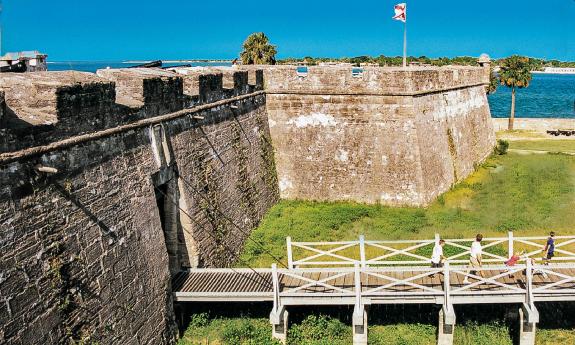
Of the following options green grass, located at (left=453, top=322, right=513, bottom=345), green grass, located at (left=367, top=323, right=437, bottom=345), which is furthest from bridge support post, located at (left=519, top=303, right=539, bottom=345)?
green grass, located at (left=367, top=323, right=437, bottom=345)

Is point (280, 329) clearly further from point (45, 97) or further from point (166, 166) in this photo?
point (45, 97)

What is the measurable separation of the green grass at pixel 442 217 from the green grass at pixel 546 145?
10.3 m

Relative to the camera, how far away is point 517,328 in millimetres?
10508

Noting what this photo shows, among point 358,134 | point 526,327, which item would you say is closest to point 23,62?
point 358,134

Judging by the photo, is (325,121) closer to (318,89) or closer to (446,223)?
(318,89)

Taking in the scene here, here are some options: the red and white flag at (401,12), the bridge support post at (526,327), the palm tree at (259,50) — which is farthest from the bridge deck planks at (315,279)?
the palm tree at (259,50)

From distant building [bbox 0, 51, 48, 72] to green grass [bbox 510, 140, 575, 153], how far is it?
2504cm

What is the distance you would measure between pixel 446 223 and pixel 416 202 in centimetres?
172

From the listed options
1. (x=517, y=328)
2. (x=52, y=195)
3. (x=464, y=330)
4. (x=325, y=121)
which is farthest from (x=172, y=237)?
(x=325, y=121)

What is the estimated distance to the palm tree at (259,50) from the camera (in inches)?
1334

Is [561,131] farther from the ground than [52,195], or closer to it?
closer to it

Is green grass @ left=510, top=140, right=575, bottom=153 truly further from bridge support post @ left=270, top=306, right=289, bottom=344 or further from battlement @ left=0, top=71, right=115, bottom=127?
battlement @ left=0, top=71, right=115, bottom=127

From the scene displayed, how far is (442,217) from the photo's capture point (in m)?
16.6

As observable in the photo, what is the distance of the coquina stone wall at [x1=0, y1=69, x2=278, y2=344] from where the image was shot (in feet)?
22.0
